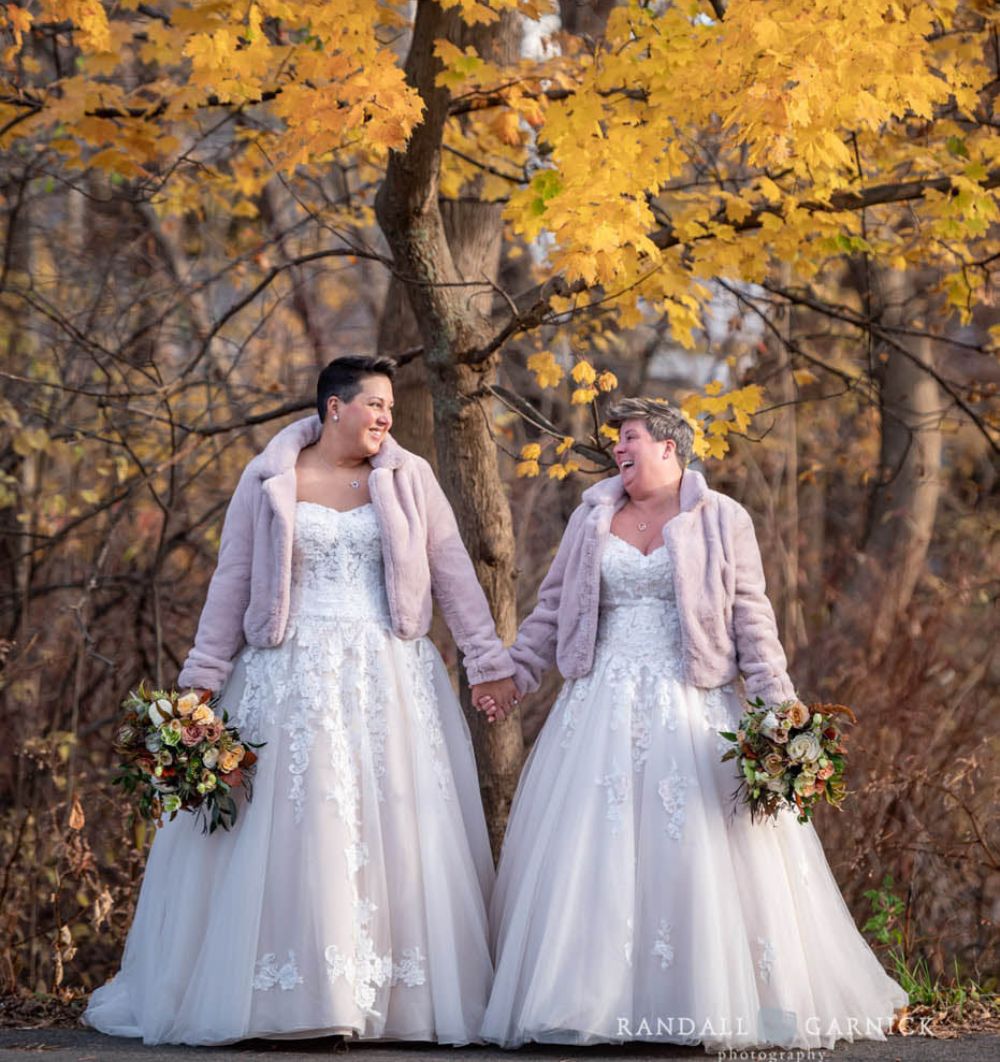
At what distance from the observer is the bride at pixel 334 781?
184 inches

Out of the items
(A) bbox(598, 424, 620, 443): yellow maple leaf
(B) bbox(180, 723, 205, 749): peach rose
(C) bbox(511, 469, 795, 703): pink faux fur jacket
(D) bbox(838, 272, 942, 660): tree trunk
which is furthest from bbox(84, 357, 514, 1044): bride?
(D) bbox(838, 272, 942, 660): tree trunk

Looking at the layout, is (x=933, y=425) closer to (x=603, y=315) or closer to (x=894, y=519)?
(x=894, y=519)

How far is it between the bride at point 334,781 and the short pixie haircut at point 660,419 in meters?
0.71

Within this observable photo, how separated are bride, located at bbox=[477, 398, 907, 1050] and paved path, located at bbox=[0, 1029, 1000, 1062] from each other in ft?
0.22

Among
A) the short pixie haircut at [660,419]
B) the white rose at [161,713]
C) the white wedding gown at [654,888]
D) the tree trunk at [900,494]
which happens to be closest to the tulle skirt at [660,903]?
the white wedding gown at [654,888]

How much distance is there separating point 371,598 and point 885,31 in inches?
97.5

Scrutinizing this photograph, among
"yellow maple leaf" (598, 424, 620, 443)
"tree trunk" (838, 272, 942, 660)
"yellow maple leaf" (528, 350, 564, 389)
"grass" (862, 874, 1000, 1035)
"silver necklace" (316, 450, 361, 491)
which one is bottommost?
"grass" (862, 874, 1000, 1035)

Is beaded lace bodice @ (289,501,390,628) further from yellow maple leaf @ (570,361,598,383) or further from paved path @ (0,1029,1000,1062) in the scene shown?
paved path @ (0,1029,1000,1062)

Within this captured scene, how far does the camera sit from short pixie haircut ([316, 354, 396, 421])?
517cm

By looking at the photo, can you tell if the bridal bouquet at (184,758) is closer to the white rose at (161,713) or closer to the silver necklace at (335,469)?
the white rose at (161,713)

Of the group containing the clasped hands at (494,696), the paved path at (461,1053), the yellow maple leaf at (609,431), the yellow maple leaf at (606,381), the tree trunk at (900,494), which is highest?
the tree trunk at (900,494)

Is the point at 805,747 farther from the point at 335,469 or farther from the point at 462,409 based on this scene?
the point at 462,409

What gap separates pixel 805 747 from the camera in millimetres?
4691

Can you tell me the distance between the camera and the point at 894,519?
9922 millimetres
